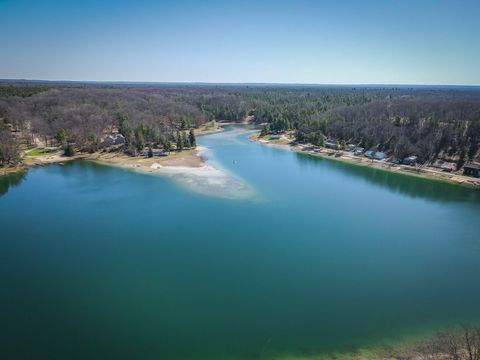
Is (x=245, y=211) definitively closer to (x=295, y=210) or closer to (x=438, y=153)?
(x=295, y=210)

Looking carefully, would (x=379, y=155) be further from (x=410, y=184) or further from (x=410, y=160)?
(x=410, y=184)

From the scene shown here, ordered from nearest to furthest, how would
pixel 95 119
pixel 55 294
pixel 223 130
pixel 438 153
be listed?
pixel 55 294
pixel 438 153
pixel 95 119
pixel 223 130

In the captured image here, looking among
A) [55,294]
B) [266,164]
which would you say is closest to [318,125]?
[266,164]

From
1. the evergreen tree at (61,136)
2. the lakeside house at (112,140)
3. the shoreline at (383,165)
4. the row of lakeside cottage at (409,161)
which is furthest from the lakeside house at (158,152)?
the row of lakeside cottage at (409,161)

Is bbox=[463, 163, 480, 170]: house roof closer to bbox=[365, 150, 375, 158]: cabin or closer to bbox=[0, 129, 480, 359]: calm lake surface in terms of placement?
bbox=[0, 129, 480, 359]: calm lake surface

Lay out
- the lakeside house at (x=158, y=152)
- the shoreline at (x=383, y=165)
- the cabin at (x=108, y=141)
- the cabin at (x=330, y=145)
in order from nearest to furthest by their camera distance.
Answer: the shoreline at (x=383, y=165) → the lakeside house at (x=158, y=152) → the cabin at (x=108, y=141) → the cabin at (x=330, y=145)

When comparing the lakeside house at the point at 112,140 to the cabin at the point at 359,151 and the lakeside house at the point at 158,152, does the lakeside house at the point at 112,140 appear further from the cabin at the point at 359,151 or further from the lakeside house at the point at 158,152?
the cabin at the point at 359,151
